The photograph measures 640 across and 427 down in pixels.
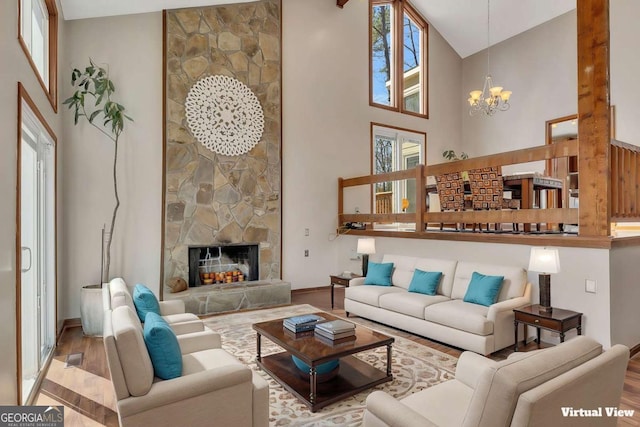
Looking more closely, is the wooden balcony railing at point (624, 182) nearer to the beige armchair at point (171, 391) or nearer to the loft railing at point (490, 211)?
the loft railing at point (490, 211)

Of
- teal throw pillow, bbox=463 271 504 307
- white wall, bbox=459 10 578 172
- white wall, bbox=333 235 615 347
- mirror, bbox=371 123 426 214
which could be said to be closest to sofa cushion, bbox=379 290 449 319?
teal throw pillow, bbox=463 271 504 307

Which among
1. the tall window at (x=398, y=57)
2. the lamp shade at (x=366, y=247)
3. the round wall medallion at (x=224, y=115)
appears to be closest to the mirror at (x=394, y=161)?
the tall window at (x=398, y=57)

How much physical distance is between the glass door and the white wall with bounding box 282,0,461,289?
356cm

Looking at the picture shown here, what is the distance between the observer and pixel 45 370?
3537mm

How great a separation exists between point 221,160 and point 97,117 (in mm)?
1830

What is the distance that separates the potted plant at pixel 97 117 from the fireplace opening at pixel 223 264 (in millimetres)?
1266

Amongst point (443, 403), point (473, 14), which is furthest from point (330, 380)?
point (473, 14)

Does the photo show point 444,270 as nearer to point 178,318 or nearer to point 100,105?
point 178,318

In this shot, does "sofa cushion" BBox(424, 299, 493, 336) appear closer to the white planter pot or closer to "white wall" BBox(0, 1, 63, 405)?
"white wall" BBox(0, 1, 63, 405)

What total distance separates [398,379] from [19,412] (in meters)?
2.70

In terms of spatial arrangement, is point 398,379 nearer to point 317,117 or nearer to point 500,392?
point 500,392

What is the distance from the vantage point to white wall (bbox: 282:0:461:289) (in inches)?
273

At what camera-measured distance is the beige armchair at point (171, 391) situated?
6.37 feet

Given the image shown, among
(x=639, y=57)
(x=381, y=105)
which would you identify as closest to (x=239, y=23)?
(x=381, y=105)
